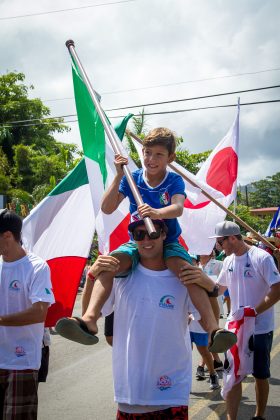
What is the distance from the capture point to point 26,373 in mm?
3787

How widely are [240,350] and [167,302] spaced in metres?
2.20

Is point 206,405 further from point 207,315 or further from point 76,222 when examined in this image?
point 207,315

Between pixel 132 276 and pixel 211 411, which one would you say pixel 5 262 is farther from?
pixel 211 411

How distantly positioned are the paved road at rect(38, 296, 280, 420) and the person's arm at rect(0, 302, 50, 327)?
215 centimetres

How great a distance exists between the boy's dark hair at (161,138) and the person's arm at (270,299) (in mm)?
2155

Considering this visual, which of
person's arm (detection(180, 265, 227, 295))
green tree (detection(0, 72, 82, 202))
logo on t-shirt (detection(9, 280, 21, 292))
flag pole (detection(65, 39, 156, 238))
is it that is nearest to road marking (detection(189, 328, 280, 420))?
logo on t-shirt (detection(9, 280, 21, 292))

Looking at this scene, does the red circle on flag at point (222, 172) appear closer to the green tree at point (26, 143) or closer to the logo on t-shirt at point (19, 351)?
the logo on t-shirt at point (19, 351)

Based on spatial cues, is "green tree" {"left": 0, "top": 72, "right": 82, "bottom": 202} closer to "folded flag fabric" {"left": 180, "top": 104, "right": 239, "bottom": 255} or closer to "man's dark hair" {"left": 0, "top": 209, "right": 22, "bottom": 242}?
"folded flag fabric" {"left": 180, "top": 104, "right": 239, "bottom": 255}

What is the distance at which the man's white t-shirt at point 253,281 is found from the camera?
5262 millimetres

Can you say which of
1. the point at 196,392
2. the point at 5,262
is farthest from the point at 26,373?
the point at 196,392

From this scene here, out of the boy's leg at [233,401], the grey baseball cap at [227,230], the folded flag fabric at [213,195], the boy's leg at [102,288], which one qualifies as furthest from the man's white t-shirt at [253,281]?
→ the boy's leg at [102,288]

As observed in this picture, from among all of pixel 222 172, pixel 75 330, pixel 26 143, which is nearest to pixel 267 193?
pixel 26 143

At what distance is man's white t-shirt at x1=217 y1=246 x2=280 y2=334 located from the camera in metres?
5.26

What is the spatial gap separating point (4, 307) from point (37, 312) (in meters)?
0.30
